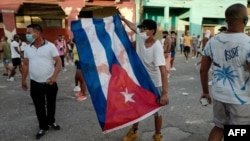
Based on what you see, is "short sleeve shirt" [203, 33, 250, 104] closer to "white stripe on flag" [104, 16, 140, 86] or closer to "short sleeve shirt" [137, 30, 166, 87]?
"short sleeve shirt" [137, 30, 166, 87]

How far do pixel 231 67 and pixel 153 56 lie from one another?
4.02 ft

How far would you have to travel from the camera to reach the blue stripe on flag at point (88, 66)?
3.82m

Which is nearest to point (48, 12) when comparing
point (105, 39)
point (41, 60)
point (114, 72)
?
point (41, 60)

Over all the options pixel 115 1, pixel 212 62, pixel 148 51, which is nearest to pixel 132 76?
pixel 148 51

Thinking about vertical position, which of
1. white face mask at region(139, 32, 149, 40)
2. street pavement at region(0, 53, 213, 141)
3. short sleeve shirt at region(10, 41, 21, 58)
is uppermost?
white face mask at region(139, 32, 149, 40)

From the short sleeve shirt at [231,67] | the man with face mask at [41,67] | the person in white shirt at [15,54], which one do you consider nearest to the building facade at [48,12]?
the person in white shirt at [15,54]

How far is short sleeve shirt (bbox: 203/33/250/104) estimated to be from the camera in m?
2.75

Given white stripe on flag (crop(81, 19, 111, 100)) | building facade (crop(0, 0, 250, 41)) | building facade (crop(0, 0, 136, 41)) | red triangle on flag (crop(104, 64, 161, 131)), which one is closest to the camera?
red triangle on flag (crop(104, 64, 161, 131))

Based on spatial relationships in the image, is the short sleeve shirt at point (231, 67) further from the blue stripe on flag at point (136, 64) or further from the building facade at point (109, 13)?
the building facade at point (109, 13)

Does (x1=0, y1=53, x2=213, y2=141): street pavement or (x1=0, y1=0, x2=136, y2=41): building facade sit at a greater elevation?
(x1=0, y1=0, x2=136, y2=41): building facade

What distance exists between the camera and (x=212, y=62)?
122 inches

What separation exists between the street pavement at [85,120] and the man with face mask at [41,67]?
45 cm

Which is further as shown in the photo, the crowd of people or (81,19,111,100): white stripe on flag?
(81,19,111,100): white stripe on flag

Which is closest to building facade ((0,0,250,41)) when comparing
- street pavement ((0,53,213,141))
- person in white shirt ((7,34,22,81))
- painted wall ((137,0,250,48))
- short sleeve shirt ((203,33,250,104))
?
painted wall ((137,0,250,48))
